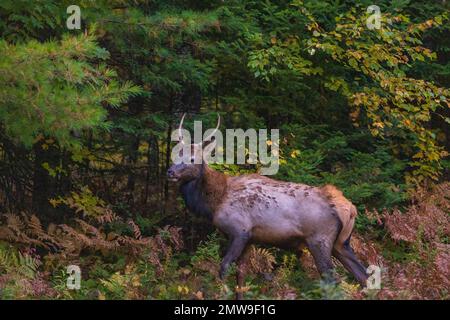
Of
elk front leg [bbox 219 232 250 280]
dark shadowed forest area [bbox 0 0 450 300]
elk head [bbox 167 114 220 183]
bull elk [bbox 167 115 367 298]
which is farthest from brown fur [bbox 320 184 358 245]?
elk head [bbox 167 114 220 183]

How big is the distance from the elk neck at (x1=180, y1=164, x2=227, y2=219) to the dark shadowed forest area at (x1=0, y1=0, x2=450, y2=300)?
85cm

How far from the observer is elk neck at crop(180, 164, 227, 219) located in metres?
10.4

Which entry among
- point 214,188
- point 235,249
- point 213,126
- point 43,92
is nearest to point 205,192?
point 214,188

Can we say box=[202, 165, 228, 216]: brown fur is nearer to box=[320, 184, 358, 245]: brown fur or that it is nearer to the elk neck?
the elk neck

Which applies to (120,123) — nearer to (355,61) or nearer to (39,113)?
(39,113)

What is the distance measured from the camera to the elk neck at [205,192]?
10414 millimetres

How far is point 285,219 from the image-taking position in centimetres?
1003

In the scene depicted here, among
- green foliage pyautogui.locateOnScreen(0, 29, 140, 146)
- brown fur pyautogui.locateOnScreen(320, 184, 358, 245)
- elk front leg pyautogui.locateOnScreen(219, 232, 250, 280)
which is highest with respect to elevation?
green foliage pyautogui.locateOnScreen(0, 29, 140, 146)

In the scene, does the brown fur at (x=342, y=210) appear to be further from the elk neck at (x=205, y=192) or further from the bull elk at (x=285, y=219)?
the elk neck at (x=205, y=192)

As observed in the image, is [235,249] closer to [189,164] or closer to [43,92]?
[189,164]

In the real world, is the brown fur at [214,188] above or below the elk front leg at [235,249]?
above

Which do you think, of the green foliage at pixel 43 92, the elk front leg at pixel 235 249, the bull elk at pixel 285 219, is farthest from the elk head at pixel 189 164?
the green foliage at pixel 43 92

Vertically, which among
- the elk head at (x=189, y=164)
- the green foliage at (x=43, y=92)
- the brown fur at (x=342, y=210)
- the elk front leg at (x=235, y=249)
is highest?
the green foliage at (x=43, y=92)

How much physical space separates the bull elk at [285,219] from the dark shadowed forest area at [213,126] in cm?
40
